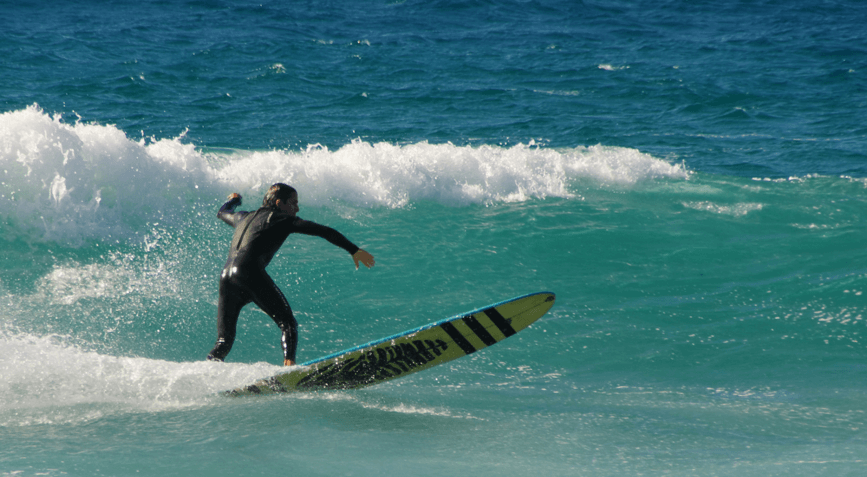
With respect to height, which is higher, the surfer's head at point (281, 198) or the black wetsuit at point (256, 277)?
the surfer's head at point (281, 198)

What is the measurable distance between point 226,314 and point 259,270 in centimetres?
38

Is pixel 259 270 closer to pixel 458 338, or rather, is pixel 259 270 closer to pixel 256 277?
pixel 256 277

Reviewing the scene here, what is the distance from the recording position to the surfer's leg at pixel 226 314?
14.8ft

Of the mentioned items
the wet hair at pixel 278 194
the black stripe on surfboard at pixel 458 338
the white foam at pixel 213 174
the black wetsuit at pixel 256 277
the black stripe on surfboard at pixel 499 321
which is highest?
the white foam at pixel 213 174

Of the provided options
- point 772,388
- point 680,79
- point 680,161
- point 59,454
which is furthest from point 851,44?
point 59,454

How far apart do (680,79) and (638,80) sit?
1.08 meters

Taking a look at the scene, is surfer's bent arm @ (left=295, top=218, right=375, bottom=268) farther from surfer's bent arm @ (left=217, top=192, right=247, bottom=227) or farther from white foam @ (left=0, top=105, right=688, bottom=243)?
white foam @ (left=0, top=105, right=688, bottom=243)

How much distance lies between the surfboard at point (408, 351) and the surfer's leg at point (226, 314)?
14.5 inches

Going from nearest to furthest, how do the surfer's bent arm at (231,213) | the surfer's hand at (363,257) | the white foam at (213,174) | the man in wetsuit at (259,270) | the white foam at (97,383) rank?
the white foam at (97,383) < the surfer's hand at (363,257) < the man in wetsuit at (259,270) < the surfer's bent arm at (231,213) < the white foam at (213,174)

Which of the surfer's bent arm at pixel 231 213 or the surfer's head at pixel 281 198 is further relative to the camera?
the surfer's bent arm at pixel 231 213

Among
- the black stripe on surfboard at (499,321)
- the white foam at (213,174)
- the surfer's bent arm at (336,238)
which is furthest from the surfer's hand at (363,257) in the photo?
the white foam at (213,174)

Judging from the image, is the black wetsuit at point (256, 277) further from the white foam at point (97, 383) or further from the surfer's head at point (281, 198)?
the white foam at point (97, 383)

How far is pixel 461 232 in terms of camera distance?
336 inches

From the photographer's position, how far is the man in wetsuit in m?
4.46
